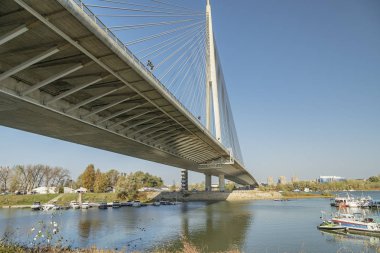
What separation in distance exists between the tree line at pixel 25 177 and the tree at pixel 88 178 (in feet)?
72.3

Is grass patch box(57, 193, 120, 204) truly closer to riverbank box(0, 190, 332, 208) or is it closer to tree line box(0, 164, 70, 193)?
riverbank box(0, 190, 332, 208)

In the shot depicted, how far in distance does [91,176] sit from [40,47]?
3516 inches

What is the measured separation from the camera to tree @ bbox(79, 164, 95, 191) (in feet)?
317

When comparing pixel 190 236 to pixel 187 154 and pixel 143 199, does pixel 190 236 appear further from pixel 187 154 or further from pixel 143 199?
pixel 143 199

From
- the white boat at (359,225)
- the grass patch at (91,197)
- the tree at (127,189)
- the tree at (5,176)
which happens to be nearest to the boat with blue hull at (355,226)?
the white boat at (359,225)

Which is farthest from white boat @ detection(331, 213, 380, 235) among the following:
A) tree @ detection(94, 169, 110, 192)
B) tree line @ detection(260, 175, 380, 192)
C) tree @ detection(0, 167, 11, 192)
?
tree line @ detection(260, 175, 380, 192)

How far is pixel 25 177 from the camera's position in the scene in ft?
347

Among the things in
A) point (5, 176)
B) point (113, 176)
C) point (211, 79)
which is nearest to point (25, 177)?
point (5, 176)

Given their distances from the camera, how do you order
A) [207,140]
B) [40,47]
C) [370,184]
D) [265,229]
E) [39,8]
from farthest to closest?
[370,184] → [207,140] → [265,229] → [40,47] → [39,8]

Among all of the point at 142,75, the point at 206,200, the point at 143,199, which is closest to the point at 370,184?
the point at 206,200

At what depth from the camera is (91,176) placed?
97.4m


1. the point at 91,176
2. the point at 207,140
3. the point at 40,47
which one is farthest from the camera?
the point at 91,176

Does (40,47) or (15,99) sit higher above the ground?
(40,47)

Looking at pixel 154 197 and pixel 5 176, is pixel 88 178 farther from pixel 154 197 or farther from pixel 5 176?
pixel 5 176
